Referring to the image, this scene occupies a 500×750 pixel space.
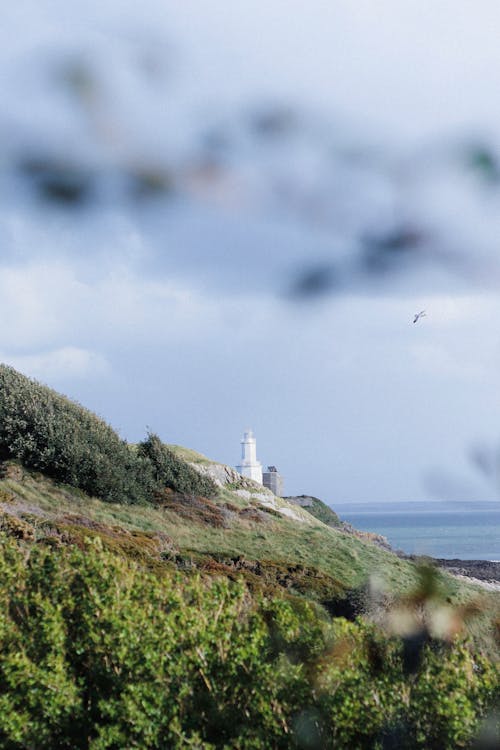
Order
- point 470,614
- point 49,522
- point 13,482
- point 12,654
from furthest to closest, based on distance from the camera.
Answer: point 13,482
point 49,522
point 12,654
point 470,614

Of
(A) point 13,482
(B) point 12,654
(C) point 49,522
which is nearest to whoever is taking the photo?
(B) point 12,654

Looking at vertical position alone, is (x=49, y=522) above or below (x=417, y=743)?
above

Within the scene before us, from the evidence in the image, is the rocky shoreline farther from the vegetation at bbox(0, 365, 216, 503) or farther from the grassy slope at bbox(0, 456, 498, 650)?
the vegetation at bbox(0, 365, 216, 503)

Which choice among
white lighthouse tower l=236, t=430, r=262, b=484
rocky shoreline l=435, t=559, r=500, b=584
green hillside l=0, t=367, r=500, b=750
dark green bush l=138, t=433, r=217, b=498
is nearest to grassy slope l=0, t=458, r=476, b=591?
dark green bush l=138, t=433, r=217, b=498

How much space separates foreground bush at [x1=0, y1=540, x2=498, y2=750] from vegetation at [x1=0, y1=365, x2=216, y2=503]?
13.2 metres

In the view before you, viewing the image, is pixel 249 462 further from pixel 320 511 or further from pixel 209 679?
pixel 209 679

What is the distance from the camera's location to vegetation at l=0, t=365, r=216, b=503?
756 inches

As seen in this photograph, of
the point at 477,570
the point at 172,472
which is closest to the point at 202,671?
the point at 172,472

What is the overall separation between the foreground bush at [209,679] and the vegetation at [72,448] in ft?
43.4

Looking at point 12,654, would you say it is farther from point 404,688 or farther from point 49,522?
point 49,522

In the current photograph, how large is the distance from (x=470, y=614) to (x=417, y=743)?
384cm

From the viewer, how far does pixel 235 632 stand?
214 inches

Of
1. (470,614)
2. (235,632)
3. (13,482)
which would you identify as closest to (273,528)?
(13,482)

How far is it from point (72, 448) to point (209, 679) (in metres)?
14.8
